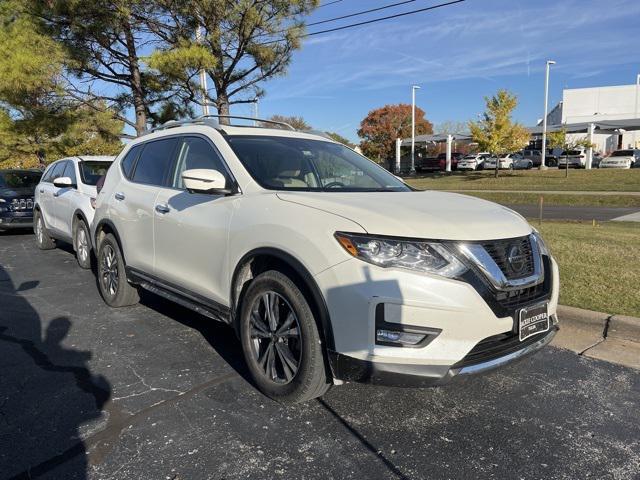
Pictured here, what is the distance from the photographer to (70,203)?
7.89m

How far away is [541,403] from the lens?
342cm

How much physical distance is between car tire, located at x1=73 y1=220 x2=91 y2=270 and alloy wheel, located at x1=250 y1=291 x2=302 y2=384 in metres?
4.81

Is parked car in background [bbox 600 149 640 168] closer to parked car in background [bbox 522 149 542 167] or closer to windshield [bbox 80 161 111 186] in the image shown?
parked car in background [bbox 522 149 542 167]

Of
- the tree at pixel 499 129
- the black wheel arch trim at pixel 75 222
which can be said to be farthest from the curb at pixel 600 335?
the tree at pixel 499 129

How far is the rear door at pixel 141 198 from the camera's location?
463 cm

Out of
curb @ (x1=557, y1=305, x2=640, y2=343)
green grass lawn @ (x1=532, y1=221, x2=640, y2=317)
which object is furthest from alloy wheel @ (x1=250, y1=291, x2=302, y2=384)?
green grass lawn @ (x1=532, y1=221, x2=640, y2=317)

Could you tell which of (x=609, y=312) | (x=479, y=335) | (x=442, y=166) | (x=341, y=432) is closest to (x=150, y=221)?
(x=341, y=432)

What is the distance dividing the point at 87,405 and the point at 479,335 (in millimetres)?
2500

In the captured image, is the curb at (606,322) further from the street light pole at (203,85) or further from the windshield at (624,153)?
the windshield at (624,153)

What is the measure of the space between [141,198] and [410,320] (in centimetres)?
306

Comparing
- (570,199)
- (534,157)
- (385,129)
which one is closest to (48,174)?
(570,199)

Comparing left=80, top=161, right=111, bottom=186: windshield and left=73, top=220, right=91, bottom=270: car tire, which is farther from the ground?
left=80, top=161, right=111, bottom=186: windshield

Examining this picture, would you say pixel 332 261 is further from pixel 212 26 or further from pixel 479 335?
pixel 212 26

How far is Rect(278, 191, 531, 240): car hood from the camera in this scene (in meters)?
2.84
